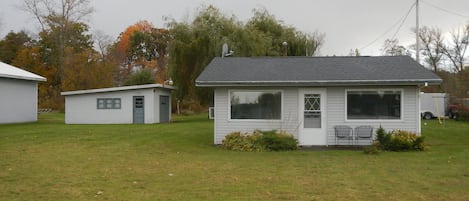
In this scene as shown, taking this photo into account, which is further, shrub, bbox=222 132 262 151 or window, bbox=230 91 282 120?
window, bbox=230 91 282 120

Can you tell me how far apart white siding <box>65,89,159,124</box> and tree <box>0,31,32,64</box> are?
3033cm

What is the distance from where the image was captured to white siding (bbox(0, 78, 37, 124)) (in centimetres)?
2728

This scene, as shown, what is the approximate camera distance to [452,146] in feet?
53.1

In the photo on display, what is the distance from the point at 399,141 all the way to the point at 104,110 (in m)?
19.7

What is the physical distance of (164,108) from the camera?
31375 millimetres

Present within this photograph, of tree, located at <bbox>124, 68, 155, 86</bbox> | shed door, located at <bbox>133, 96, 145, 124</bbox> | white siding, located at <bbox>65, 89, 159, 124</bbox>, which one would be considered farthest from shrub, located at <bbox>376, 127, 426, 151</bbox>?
tree, located at <bbox>124, 68, 155, 86</bbox>

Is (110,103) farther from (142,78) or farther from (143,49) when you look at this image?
(143,49)

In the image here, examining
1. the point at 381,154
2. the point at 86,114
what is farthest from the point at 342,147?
the point at 86,114

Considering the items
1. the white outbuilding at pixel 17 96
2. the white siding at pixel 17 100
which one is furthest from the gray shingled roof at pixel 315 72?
the white siding at pixel 17 100

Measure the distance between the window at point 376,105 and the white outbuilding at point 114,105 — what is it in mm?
15457

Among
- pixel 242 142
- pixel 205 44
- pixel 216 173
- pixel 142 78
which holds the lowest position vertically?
pixel 216 173

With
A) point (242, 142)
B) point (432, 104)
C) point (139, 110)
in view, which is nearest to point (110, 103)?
point (139, 110)

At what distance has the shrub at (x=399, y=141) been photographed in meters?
14.9

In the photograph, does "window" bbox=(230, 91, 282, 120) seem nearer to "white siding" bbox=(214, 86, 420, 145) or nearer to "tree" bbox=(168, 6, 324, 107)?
A: "white siding" bbox=(214, 86, 420, 145)
